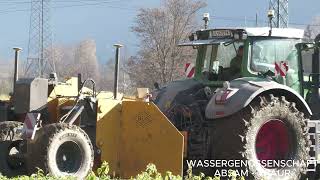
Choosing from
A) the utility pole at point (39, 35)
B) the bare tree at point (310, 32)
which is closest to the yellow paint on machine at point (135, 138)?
the bare tree at point (310, 32)

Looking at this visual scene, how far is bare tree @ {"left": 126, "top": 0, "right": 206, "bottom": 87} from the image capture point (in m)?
38.6

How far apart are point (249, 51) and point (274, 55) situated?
0.45 m

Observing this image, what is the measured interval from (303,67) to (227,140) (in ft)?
6.92

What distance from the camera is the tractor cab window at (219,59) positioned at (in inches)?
410

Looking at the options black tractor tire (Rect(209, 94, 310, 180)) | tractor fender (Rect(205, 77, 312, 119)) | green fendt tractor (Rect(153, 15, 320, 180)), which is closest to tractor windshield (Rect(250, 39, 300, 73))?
green fendt tractor (Rect(153, 15, 320, 180))

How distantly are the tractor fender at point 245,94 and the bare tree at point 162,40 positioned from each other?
2679 cm

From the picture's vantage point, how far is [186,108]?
9.93 m

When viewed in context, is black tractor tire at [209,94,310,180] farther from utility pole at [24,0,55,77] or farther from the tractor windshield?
utility pole at [24,0,55,77]

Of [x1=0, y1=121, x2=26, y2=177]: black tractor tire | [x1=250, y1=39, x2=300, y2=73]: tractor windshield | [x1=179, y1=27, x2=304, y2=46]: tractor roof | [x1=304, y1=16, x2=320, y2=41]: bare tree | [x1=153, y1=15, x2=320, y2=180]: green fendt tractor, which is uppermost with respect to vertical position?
[x1=304, y1=16, x2=320, y2=41]: bare tree

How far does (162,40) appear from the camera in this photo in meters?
40.5

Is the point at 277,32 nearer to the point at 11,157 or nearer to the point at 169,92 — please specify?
the point at 169,92

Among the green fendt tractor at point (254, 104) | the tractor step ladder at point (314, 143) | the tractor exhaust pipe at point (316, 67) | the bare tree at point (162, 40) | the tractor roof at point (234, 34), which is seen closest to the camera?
the green fendt tractor at point (254, 104)

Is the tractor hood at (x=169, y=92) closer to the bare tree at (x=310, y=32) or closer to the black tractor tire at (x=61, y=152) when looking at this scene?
the bare tree at (x=310, y=32)

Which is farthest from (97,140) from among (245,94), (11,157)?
(245,94)
